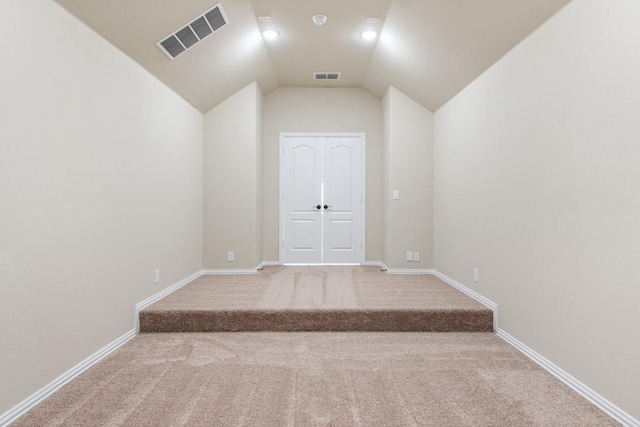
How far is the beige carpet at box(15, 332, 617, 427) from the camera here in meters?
1.80

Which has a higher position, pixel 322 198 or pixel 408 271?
pixel 322 198

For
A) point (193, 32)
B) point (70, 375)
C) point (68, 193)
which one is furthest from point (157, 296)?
point (193, 32)

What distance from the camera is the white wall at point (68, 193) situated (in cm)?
180

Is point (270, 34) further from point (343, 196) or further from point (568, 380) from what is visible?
point (568, 380)

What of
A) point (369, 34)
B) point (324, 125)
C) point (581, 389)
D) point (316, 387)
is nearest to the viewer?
point (581, 389)

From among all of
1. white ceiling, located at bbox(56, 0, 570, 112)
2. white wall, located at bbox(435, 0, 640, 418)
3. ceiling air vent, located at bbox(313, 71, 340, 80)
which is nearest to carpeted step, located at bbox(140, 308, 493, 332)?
white wall, located at bbox(435, 0, 640, 418)

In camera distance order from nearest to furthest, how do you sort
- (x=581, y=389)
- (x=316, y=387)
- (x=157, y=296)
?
(x=581, y=389), (x=316, y=387), (x=157, y=296)

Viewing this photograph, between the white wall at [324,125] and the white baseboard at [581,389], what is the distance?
2977 millimetres

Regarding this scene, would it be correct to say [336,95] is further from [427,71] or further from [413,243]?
[413,243]

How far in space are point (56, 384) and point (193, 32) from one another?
2.90 metres

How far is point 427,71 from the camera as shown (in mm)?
3900

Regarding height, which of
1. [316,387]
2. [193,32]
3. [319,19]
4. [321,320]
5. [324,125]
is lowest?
[316,387]

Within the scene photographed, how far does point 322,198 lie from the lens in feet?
17.9

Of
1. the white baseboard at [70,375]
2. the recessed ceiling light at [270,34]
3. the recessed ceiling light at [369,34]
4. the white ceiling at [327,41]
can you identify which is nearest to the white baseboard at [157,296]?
the white baseboard at [70,375]
